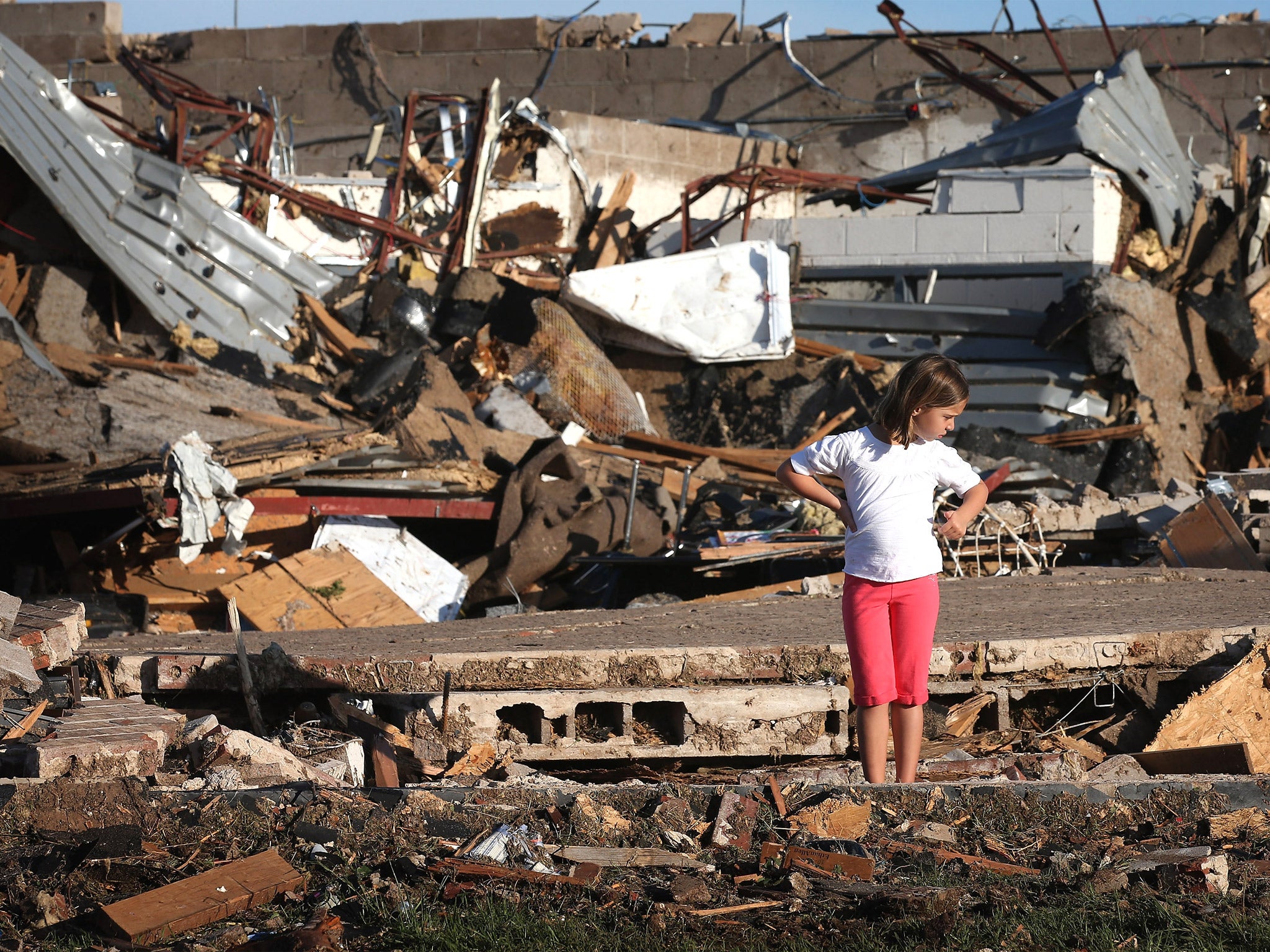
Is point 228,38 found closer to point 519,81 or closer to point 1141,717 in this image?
point 519,81

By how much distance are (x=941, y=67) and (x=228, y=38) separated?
9.65m

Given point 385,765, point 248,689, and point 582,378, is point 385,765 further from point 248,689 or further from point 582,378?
point 582,378

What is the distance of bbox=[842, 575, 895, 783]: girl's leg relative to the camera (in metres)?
3.63

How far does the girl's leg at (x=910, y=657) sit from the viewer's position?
Result: 363 cm

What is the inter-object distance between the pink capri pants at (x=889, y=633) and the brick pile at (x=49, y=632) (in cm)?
265

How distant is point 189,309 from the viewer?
36.2ft

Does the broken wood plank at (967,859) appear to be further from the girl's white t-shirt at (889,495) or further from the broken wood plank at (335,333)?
the broken wood plank at (335,333)

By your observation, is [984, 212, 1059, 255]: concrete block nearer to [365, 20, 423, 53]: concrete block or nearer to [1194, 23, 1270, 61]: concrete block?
[1194, 23, 1270, 61]: concrete block

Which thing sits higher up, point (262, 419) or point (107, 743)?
point (262, 419)

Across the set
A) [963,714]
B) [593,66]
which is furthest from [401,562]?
[593,66]

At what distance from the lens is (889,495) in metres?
3.61

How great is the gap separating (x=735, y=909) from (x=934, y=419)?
1.54 metres

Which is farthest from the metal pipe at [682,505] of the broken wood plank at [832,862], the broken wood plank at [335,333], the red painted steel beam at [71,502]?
the broken wood plank at [832,862]

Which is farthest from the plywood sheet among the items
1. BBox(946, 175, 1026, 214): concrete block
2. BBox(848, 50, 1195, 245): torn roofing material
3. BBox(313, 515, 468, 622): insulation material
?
BBox(848, 50, 1195, 245): torn roofing material
